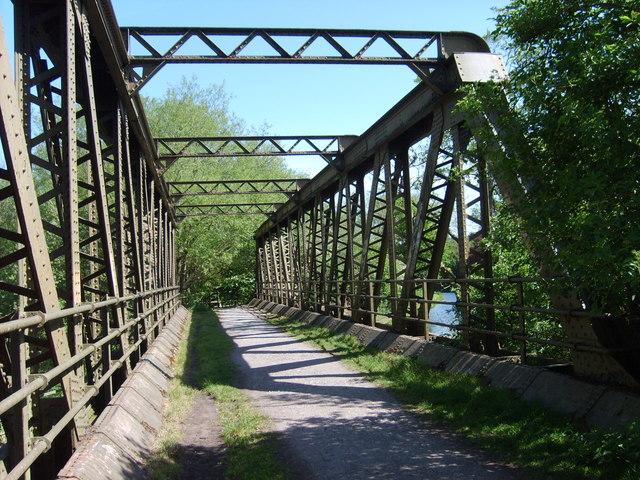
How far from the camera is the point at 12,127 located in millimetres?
3863

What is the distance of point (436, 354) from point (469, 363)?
1.07m

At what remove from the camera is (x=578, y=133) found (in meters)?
4.23

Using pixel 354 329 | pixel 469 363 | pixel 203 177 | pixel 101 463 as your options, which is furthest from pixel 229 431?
pixel 203 177

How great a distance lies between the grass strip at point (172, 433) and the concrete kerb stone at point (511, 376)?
3538 mm

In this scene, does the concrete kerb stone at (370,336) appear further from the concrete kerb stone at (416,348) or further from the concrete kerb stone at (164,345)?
the concrete kerb stone at (164,345)

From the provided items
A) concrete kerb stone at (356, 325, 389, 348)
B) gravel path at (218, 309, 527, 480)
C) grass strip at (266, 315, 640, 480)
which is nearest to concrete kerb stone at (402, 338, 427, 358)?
grass strip at (266, 315, 640, 480)

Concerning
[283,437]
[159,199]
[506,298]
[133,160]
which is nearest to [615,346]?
[283,437]

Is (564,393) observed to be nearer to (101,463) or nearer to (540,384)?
(540,384)

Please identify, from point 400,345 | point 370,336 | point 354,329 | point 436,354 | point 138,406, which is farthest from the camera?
point 354,329

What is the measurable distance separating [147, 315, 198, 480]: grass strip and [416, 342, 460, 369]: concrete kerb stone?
3381 mm

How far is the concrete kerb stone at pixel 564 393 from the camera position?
18.4ft

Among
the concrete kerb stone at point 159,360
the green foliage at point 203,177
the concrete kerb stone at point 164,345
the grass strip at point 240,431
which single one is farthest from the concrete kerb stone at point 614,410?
the green foliage at point 203,177

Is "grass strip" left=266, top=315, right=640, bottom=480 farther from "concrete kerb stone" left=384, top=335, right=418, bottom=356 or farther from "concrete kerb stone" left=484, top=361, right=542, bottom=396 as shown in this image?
"concrete kerb stone" left=384, top=335, right=418, bottom=356

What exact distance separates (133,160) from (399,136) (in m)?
5.64
